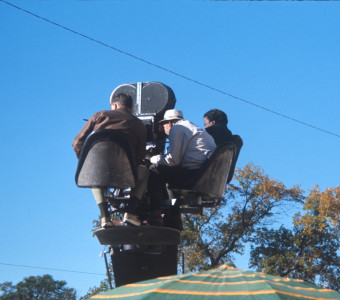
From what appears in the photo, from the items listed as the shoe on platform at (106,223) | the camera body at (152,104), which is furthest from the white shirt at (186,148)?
the shoe on platform at (106,223)

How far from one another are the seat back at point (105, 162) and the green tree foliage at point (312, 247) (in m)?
21.3

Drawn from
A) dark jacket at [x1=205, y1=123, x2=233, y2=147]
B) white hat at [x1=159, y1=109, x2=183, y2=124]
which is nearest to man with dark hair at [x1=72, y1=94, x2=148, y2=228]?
white hat at [x1=159, y1=109, x2=183, y2=124]

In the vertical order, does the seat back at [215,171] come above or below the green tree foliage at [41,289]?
below

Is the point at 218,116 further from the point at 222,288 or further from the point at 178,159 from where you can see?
the point at 222,288

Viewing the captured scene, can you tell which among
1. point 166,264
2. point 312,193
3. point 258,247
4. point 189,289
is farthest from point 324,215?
point 189,289

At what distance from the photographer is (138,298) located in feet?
13.5

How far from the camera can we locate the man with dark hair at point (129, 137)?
6543 mm

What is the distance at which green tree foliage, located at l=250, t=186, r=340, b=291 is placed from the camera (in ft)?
88.2

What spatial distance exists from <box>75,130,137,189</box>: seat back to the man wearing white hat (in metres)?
0.65

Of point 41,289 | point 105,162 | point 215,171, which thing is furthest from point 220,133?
point 41,289

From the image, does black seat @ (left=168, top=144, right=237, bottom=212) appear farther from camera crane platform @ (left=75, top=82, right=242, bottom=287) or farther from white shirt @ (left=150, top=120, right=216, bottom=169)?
white shirt @ (left=150, top=120, right=216, bottom=169)

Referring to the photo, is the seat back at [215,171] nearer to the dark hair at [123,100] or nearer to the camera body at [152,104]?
the camera body at [152,104]

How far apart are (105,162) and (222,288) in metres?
2.47

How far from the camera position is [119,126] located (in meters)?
6.57
